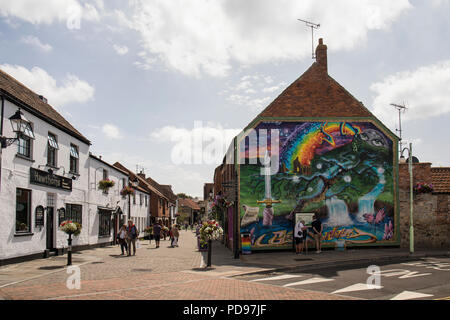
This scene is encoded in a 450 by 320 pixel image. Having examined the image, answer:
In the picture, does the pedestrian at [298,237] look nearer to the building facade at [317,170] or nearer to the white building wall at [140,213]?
the building facade at [317,170]

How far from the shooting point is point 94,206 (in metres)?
24.8

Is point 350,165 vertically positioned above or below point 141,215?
above

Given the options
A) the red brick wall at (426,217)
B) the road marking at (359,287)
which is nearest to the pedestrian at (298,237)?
the red brick wall at (426,217)

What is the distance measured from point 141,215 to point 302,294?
3467 centimetres

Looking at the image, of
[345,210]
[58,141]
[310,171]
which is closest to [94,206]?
[58,141]

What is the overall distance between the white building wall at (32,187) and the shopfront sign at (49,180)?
0.65 feet

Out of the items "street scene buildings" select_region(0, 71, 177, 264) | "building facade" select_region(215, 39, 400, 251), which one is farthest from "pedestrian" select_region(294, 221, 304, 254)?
"street scene buildings" select_region(0, 71, 177, 264)

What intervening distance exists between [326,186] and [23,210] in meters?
14.5

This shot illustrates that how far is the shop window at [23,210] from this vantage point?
1555 cm

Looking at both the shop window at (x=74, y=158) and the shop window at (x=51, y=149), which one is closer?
the shop window at (x=51, y=149)

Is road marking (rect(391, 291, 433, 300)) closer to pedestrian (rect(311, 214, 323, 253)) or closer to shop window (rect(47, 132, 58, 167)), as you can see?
pedestrian (rect(311, 214, 323, 253))

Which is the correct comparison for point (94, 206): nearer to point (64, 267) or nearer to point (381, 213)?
point (64, 267)

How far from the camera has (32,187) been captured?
650 inches

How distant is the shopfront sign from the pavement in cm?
337
